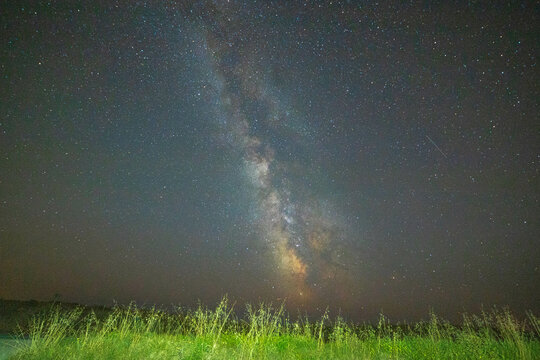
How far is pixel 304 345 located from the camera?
934cm

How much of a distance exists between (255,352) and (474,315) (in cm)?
593

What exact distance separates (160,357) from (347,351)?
4530 millimetres

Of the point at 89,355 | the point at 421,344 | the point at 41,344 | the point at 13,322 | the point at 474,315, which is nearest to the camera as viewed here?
the point at 89,355

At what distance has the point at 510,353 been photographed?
6.94 m

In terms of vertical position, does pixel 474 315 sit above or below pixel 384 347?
above

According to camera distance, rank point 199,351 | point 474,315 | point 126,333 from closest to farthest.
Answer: point 199,351, point 126,333, point 474,315

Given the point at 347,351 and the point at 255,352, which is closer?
the point at 255,352

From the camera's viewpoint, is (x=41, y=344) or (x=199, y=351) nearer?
(x=41, y=344)

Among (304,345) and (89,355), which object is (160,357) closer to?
(89,355)

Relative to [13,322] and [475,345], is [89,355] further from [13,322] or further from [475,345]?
[13,322]

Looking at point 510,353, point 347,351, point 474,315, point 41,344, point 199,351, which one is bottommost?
point 41,344

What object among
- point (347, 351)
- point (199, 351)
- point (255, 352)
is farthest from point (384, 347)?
point (199, 351)

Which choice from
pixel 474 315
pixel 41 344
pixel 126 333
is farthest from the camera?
pixel 474 315

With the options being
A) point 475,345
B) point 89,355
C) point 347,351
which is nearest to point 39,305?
point 89,355
